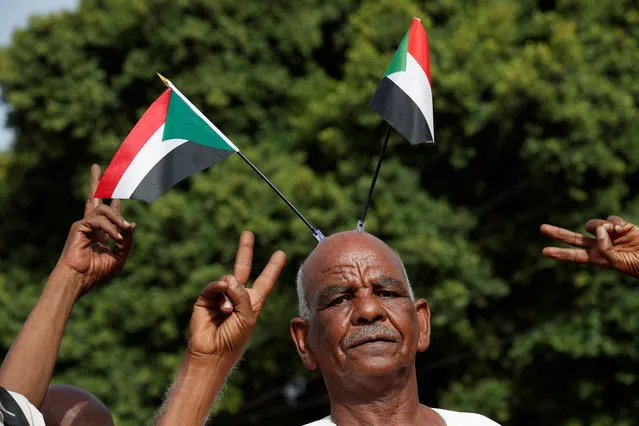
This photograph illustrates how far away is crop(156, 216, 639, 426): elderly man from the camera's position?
290cm

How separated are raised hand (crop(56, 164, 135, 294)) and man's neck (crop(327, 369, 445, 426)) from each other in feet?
2.97

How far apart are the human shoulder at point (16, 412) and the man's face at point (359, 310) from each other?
3.03 feet

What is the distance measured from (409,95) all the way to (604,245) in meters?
0.94

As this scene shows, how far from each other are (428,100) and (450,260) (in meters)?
7.16

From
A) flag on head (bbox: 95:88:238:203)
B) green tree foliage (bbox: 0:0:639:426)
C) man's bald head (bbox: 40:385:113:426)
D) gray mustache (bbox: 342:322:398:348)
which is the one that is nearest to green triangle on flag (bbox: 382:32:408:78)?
flag on head (bbox: 95:88:238:203)

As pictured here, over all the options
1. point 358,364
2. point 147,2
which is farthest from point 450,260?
point 358,364

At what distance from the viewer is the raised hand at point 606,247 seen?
10.8 ft

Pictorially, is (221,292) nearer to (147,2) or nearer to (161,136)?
(161,136)

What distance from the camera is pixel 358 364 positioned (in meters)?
3.13

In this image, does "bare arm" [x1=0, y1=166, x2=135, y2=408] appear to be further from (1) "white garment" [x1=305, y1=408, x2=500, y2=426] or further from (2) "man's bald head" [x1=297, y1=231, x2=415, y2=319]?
(1) "white garment" [x1=305, y1=408, x2=500, y2=426]

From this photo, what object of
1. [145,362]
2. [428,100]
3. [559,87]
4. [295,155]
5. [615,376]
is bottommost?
[428,100]

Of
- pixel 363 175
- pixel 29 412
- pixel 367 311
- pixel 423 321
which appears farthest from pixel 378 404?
pixel 363 175

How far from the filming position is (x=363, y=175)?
37.4 ft

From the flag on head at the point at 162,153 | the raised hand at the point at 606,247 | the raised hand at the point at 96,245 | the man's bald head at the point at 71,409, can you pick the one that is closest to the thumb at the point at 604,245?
the raised hand at the point at 606,247
